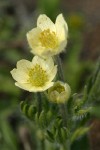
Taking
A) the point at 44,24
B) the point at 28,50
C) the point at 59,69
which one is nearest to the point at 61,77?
the point at 59,69

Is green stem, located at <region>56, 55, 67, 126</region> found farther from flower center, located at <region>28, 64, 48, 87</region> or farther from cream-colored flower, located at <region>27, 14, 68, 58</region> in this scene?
flower center, located at <region>28, 64, 48, 87</region>

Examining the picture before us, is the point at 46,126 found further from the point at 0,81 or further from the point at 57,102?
the point at 0,81

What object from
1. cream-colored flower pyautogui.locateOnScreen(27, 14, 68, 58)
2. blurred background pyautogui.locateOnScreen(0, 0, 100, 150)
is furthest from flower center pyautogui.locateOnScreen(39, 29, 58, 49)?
blurred background pyautogui.locateOnScreen(0, 0, 100, 150)

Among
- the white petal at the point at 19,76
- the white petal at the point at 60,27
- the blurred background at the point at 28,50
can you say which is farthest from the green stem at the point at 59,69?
the blurred background at the point at 28,50

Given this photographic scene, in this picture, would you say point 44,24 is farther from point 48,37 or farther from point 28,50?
point 28,50

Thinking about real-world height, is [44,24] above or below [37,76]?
above

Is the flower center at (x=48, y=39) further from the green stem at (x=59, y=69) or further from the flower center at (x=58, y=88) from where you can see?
the flower center at (x=58, y=88)
